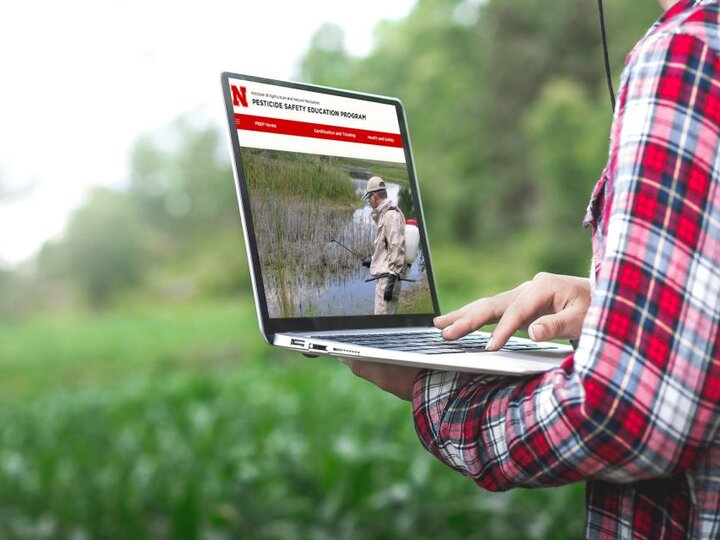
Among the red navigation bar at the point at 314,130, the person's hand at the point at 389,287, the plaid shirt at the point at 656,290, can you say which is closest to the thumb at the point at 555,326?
the plaid shirt at the point at 656,290

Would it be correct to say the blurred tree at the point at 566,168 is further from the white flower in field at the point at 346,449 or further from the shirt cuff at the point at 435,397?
the shirt cuff at the point at 435,397

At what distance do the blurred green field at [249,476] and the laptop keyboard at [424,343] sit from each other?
90.2 inches

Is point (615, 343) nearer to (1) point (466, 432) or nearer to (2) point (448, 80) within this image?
(1) point (466, 432)

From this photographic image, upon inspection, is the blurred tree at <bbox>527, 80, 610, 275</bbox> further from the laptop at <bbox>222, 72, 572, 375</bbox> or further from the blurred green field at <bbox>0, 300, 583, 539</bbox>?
the laptop at <bbox>222, 72, 572, 375</bbox>

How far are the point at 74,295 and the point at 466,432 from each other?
19684 millimetres

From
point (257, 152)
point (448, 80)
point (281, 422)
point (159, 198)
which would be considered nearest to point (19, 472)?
point (281, 422)

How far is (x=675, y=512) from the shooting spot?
38.5 inches

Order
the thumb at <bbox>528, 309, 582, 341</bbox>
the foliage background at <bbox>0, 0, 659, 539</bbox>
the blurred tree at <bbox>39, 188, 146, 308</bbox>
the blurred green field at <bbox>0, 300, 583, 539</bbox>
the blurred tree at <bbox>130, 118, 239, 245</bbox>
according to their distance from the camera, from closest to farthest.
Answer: the thumb at <bbox>528, 309, 582, 341</bbox>
the blurred green field at <bbox>0, 300, 583, 539</bbox>
the foliage background at <bbox>0, 0, 659, 539</bbox>
the blurred tree at <bbox>39, 188, 146, 308</bbox>
the blurred tree at <bbox>130, 118, 239, 245</bbox>

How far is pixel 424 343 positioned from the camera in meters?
1.13

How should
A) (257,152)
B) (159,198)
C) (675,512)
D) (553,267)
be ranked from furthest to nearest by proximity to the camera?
(159,198) < (553,267) < (257,152) < (675,512)

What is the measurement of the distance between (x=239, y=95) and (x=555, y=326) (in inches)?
20.5

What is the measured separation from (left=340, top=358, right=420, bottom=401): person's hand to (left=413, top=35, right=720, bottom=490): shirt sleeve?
0.26m

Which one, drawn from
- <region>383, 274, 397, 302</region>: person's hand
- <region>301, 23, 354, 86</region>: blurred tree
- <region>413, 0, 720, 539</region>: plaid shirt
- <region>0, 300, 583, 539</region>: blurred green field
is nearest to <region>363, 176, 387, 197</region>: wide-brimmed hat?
<region>383, 274, 397, 302</region>: person's hand

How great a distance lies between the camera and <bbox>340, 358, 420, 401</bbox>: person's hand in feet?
3.63
